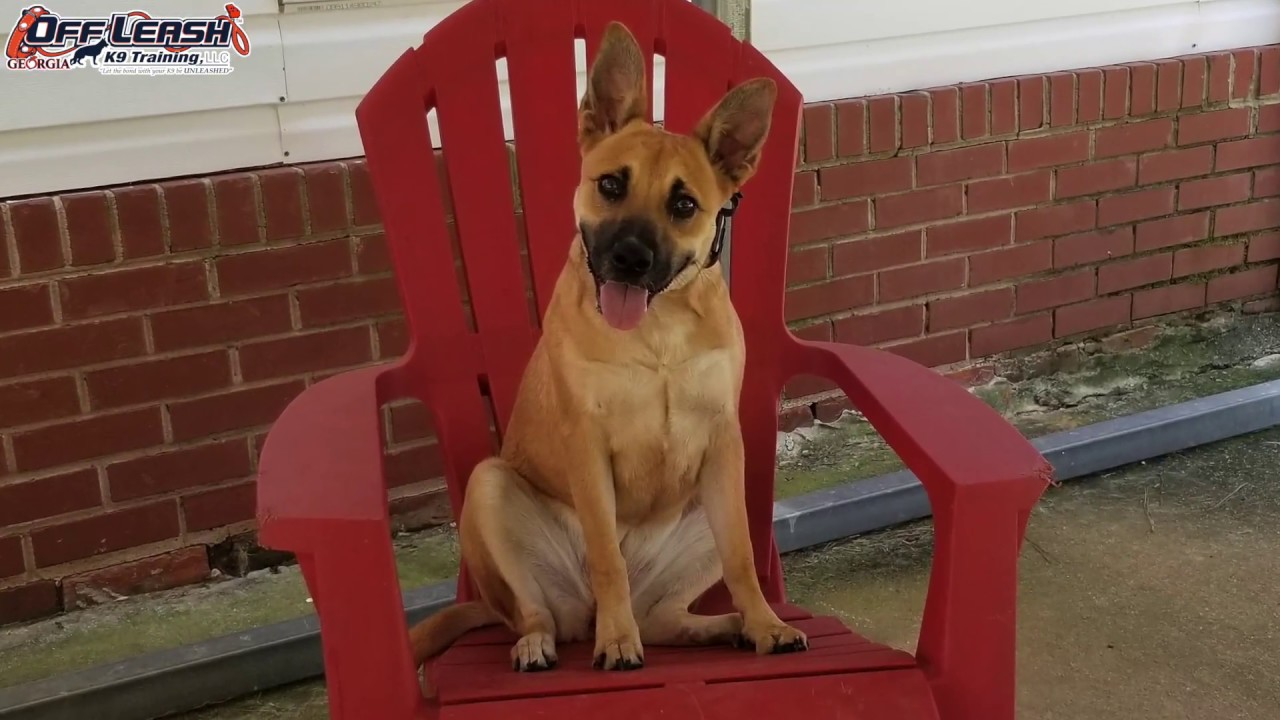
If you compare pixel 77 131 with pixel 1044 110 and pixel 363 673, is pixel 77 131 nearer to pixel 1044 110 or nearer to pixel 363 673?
pixel 363 673

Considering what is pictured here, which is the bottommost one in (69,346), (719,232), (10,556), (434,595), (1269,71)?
(434,595)

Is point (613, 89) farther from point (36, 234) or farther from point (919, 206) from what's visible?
point (919, 206)

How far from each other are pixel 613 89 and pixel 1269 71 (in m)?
2.98

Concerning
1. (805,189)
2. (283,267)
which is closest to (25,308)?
(283,267)

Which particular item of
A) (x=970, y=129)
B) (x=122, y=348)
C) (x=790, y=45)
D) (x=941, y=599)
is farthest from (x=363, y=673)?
(x=970, y=129)

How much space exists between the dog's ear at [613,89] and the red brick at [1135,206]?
2.37 m

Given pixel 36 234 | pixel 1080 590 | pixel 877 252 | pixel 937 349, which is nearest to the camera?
pixel 36 234

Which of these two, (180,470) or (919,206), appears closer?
(180,470)

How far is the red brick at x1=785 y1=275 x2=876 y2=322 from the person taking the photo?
3.27 metres

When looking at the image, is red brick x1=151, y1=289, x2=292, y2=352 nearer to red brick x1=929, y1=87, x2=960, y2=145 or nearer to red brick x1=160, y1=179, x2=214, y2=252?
red brick x1=160, y1=179, x2=214, y2=252

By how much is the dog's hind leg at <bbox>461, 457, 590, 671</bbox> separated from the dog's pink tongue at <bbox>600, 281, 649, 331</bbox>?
385mm

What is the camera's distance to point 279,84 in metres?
2.56

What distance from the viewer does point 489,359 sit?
215cm

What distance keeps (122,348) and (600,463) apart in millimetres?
1347
